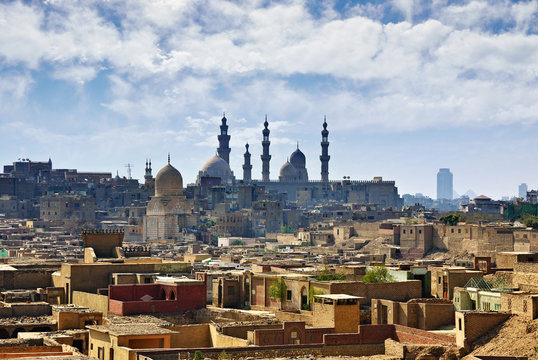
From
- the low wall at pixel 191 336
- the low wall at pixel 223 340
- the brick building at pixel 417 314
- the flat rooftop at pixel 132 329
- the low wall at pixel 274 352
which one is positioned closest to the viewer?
the low wall at pixel 274 352

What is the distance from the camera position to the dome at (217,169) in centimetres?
14362

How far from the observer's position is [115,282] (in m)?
35.2

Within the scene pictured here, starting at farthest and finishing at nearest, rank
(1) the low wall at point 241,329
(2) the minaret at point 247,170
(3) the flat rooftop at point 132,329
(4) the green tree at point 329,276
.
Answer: (2) the minaret at point 247,170 → (4) the green tree at point 329,276 → (1) the low wall at point 241,329 → (3) the flat rooftop at point 132,329

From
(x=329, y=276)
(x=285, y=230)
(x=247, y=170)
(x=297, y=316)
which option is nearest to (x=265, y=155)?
(x=247, y=170)

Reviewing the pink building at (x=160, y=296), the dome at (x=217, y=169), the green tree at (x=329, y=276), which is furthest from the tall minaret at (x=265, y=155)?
the pink building at (x=160, y=296)

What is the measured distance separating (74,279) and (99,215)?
78.0 metres

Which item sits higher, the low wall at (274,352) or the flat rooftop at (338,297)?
the flat rooftop at (338,297)

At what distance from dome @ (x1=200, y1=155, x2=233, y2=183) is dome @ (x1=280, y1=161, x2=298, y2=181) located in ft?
40.0

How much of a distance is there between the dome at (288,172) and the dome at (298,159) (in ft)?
4.63

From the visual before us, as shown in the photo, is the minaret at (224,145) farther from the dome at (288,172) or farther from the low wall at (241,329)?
the low wall at (241,329)

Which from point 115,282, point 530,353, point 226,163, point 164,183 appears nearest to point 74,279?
point 115,282

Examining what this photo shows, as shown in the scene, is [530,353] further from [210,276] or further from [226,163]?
[226,163]

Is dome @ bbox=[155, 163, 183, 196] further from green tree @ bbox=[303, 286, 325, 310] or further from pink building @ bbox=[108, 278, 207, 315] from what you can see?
green tree @ bbox=[303, 286, 325, 310]

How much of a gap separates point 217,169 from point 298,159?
1856 cm
